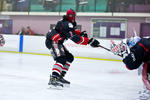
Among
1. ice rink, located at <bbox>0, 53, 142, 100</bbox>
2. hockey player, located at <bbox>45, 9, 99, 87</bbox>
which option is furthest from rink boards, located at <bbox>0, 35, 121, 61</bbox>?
hockey player, located at <bbox>45, 9, 99, 87</bbox>

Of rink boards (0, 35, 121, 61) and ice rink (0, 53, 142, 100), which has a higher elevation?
rink boards (0, 35, 121, 61)

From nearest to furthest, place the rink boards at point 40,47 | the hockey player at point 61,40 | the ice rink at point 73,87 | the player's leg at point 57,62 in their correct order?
the ice rink at point 73,87 → the hockey player at point 61,40 → the player's leg at point 57,62 → the rink boards at point 40,47

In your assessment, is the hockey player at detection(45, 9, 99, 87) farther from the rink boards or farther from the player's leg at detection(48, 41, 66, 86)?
the rink boards

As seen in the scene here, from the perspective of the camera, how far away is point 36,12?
14.6 meters

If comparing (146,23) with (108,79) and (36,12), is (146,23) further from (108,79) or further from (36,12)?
(108,79)

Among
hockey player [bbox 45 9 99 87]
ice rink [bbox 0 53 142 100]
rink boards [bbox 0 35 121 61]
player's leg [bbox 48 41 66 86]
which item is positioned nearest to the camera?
ice rink [bbox 0 53 142 100]

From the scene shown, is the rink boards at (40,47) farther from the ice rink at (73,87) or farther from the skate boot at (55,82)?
the skate boot at (55,82)

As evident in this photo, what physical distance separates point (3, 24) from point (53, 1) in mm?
3255

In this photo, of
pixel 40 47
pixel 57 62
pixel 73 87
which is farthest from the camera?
pixel 40 47

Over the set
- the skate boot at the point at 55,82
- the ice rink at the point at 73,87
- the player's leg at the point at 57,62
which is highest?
the player's leg at the point at 57,62

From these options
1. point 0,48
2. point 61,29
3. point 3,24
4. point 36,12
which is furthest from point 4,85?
point 3,24

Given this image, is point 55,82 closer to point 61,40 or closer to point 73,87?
point 73,87

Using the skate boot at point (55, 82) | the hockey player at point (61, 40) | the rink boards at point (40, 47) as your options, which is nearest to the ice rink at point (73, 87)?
the skate boot at point (55, 82)

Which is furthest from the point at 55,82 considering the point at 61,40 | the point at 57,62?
the point at 61,40
